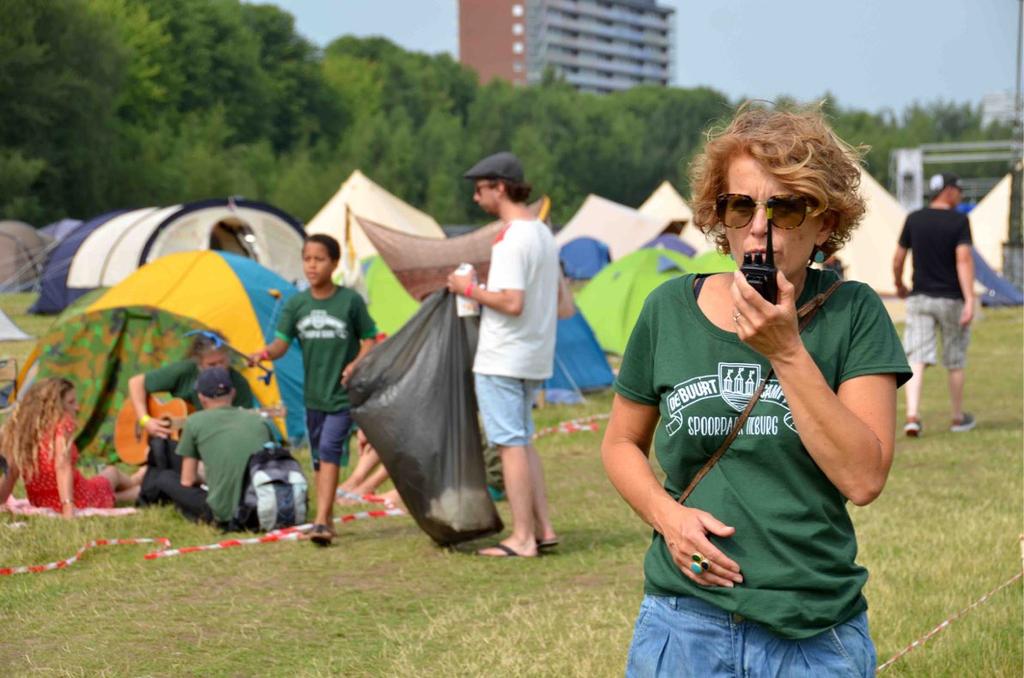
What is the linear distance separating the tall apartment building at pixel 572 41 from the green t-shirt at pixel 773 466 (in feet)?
414

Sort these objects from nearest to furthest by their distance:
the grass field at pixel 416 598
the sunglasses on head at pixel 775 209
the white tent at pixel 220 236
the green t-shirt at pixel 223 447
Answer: the sunglasses on head at pixel 775 209 < the grass field at pixel 416 598 < the green t-shirt at pixel 223 447 < the white tent at pixel 220 236

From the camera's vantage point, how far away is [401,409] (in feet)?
21.8

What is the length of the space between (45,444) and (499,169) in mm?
2870

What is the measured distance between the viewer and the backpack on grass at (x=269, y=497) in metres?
7.23

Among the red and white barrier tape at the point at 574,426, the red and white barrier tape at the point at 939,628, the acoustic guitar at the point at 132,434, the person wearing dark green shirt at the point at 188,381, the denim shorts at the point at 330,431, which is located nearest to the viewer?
the red and white barrier tape at the point at 939,628

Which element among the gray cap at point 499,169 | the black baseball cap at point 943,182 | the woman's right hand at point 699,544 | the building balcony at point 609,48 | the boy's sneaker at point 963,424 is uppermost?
the building balcony at point 609,48

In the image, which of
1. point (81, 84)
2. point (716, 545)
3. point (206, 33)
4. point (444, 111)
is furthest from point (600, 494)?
point (444, 111)

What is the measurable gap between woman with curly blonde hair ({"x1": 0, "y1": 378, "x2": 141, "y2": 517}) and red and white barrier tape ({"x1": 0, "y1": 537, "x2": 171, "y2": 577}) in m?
0.57

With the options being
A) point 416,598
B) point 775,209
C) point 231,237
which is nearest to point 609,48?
point 231,237

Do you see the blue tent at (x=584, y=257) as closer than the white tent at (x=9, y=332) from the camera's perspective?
No

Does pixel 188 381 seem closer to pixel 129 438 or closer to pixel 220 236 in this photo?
pixel 129 438

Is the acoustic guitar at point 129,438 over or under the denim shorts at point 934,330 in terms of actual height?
under

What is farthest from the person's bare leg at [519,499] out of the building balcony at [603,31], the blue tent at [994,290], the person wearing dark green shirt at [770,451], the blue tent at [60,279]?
the building balcony at [603,31]

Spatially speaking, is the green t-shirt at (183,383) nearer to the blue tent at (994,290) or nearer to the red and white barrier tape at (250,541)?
the red and white barrier tape at (250,541)
